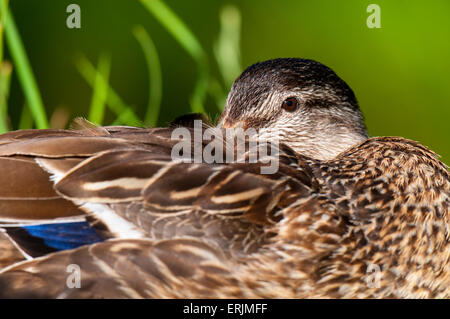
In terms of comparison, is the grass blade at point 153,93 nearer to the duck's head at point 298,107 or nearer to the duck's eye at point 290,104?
the duck's head at point 298,107

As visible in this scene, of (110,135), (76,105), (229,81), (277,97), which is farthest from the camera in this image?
(76,105)

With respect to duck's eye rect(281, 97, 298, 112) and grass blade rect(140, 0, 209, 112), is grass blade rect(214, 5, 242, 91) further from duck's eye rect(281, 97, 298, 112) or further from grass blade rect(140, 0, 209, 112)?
duck's eye rect(281, 97, 298, 112)

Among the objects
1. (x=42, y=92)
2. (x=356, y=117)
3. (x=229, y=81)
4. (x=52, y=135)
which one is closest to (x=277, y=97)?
(x=356, y=117)

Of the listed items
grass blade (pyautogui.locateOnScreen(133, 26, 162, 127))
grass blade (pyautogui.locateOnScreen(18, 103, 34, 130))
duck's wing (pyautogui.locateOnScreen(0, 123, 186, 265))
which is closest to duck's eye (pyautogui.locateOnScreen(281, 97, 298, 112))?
grass blade (pyautogui.locateOnScreen(133, 26, 162, 127))

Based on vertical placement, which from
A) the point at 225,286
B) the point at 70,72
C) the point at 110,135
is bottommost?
the point at 225,286

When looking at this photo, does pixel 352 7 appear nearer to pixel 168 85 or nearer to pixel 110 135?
pixel 168 85

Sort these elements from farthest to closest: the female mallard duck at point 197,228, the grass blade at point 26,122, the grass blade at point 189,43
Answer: the grass blade at point 189,43
the grass blade at point 26,122
the female mallard duck at point 197,228

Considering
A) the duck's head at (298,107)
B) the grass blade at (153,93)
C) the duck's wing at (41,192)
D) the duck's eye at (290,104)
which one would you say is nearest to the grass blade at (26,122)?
the grass blade at (153,93)

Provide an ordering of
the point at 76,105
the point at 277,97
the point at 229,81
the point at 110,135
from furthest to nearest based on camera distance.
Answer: the point at 76,105, the point at 229,81, the point at 277,97, the point at 110,135
